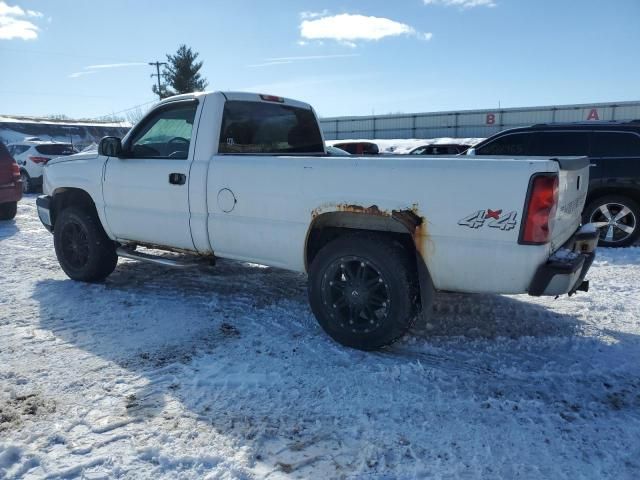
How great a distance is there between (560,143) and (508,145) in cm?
78

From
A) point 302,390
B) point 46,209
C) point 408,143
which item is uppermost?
point 408,143

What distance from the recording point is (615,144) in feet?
25.2

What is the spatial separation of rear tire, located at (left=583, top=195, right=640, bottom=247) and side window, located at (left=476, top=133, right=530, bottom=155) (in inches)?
53.6

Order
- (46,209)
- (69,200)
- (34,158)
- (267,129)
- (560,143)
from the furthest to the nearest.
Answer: (34,158)
(560,143)
(46,209)
(69,200)
(267,129)

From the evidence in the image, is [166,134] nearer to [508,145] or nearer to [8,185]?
[508,145]

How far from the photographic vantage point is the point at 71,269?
18.8 ft

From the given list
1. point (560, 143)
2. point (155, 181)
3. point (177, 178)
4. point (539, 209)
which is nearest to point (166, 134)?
point (155, 181)

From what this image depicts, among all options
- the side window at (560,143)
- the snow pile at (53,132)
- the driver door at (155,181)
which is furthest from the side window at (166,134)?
the snow pile at (53,132)

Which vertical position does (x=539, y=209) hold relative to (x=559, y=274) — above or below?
above

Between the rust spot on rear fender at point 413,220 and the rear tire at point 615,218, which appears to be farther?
the rear tire at point 615,218

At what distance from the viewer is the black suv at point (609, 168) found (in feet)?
24.8

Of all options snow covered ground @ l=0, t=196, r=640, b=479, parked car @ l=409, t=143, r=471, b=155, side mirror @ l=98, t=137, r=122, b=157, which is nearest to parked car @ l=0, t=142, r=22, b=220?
snow covered ground @ l=0, t=196, r=640, b=479

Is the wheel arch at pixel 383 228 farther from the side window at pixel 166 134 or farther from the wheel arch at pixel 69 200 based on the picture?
the wheel arch at pixel 69 200

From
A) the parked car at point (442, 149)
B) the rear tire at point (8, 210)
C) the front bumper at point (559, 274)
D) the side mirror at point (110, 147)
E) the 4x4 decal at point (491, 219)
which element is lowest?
the rear tire at point (8, 210)
